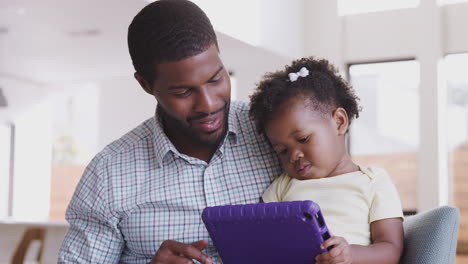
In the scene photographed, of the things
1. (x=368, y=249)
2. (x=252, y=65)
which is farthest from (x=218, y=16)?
(x=368, y=249)

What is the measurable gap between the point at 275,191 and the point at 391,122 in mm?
5954

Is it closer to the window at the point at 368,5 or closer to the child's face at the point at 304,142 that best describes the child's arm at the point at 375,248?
the child's face at the point at 304,142

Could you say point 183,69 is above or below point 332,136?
above

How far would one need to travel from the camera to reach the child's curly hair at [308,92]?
1772mm

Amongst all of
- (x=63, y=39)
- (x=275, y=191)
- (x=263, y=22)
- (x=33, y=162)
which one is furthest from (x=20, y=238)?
(x=275, y=191)

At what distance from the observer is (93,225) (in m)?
1.78

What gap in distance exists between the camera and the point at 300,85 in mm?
1796

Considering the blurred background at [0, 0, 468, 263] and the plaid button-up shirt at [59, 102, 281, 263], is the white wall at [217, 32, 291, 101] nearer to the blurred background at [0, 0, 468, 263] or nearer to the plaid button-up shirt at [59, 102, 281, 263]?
the blurred background at [0, 0, 468, 263]

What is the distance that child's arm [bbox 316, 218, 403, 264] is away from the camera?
1.43 m

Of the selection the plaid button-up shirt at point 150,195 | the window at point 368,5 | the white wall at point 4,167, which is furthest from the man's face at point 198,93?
the white wall at point 4,167

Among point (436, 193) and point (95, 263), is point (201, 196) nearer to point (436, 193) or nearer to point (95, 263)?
point (95, 263)

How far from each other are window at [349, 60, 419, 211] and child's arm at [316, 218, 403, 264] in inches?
215

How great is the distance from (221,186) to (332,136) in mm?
299

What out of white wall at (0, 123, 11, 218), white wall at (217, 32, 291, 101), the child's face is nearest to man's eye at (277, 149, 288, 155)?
the child's face
